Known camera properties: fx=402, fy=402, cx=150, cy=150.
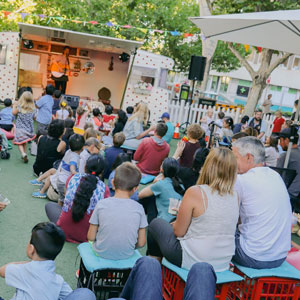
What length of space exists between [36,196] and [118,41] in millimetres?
7476

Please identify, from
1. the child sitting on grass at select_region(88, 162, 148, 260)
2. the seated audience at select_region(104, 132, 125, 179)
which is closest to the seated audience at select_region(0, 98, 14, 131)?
the seated audience at select_region(104, 132, 125, 179)

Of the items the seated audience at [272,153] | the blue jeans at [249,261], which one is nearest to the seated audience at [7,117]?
the seated audience at [272,153]

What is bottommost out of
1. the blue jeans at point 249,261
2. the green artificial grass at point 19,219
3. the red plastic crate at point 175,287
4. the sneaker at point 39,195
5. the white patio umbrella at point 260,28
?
the green artificial grass at point 19,219

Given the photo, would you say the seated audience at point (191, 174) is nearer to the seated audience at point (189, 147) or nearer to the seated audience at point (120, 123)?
the seated audience at point (189, 147)

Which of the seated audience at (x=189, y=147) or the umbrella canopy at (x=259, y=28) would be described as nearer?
the umbrella canopy at (x=259, y=28)

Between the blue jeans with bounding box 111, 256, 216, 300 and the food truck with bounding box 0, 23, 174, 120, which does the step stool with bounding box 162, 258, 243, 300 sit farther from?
the food truck with bounding box 0, 23, 174, 120

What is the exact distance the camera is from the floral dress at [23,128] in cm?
759

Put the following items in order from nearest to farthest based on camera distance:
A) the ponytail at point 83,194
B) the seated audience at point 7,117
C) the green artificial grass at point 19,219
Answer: the green artificial grass at point 19,219, the ponytail at point 83,194, the seated audience at point 7,117

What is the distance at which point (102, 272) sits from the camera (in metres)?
3.02

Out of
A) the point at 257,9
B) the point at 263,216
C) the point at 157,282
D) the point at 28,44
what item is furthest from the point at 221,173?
the point at 257,9

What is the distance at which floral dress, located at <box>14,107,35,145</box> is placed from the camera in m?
7.59

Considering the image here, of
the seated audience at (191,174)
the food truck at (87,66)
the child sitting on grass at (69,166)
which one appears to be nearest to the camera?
the seated audience at (191,174)

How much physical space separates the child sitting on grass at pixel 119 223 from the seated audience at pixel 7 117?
5560 millimetres

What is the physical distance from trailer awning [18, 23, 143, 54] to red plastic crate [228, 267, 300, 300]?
378 inches
